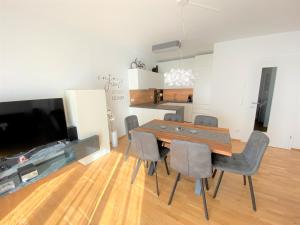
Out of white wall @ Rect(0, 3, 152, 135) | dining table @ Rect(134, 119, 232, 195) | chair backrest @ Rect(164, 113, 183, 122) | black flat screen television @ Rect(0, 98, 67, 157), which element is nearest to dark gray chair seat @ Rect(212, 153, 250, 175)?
dining table @ Rect(134, 119, 232, 195)

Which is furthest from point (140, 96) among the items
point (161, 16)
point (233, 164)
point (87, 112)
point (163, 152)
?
point (233, 164)

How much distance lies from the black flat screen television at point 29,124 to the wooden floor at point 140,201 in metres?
0.64

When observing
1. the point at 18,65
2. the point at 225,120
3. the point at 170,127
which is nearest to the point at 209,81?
the point at 225,120

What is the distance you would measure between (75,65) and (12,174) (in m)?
1.98

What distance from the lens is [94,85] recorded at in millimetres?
3139

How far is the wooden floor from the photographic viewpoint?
61.1 inches

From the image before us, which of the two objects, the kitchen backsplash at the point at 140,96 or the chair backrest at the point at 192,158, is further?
the kitchen backsplash at the point at 140,96

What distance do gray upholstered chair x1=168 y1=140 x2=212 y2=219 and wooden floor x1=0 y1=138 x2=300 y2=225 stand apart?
34cm

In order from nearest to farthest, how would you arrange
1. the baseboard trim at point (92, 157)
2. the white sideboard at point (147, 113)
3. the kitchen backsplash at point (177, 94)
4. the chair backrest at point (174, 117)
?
1. the baseboard trim at point (92, 157)
2. the chair backrest at point (174, 117)
3. the white sideboard at point (147, 113)
4. the kitchen backsplash at point (177, 94)

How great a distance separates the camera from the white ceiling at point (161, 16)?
184 cm

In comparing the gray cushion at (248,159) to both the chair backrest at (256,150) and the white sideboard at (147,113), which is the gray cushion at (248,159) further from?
the white sideboard at (147,113)

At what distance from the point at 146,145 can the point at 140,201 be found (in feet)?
2.31

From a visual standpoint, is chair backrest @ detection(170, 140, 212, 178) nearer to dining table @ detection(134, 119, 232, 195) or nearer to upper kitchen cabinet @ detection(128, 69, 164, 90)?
dining table @ detection(134, 119, 232, 195)

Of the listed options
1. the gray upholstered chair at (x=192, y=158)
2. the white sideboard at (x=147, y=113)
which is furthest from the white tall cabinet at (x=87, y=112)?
the gray upholstered chair at (x=192, y=158)
